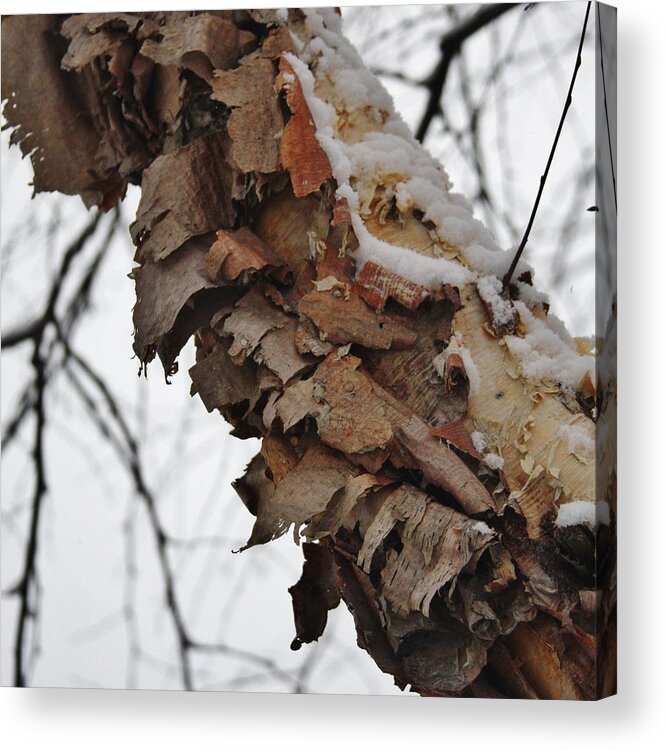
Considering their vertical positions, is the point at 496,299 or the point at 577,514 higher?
the point at 496,299

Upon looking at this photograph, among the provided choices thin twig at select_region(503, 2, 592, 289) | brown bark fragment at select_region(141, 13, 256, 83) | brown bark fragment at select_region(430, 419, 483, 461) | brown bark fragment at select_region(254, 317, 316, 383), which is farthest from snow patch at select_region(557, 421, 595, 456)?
brown bark fragment at select_region(141, 13, 256, 83)

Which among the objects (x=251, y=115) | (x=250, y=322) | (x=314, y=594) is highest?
(x=251, y=115)

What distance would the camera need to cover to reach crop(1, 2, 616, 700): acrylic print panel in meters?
2.01

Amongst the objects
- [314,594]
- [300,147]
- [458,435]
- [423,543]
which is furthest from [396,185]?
[314,594]

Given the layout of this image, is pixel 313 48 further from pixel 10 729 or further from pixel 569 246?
pixel 10 729

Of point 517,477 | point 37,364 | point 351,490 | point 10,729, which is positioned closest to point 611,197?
point 517,477

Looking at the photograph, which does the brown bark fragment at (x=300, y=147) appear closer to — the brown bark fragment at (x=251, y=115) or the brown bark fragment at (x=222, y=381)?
the brown bark fragment at (x=251, y=115)

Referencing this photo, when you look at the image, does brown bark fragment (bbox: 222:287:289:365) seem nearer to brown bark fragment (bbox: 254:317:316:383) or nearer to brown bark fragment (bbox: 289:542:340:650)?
brown bark fragment (bbox: 254:317:316:383)

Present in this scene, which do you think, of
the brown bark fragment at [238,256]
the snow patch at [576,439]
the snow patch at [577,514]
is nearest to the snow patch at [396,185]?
the brown bark fragment at [238,256]

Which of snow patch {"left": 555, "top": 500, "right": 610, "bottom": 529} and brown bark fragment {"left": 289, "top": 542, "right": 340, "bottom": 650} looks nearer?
snow patch {"left": 555, "top": 500, "right": 610, "bottom": 529}

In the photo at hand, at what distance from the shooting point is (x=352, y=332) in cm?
203

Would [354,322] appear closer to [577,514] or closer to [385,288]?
[385,288]

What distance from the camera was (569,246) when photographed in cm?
204

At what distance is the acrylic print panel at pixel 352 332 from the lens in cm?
201
